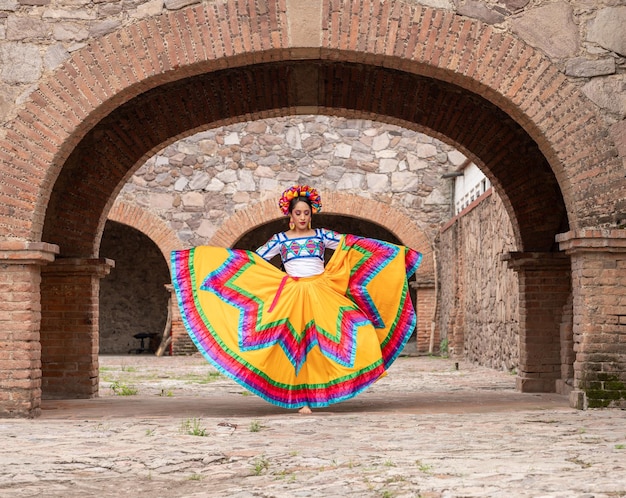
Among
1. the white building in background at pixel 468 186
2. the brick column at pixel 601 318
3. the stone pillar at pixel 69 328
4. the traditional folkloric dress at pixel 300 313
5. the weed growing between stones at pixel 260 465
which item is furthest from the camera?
the white building in background at pixel 468 186

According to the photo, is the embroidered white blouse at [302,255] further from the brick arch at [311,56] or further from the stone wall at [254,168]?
the stone wall at [254,168]

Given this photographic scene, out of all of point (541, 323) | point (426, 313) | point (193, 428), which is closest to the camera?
point (193, 428)

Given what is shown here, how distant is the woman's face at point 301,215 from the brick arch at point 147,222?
10823 mm

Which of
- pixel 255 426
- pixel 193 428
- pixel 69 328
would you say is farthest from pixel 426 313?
pixel 193 428

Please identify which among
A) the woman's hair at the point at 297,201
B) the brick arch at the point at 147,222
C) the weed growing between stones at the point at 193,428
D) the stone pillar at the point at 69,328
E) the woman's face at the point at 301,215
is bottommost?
the weed growing between stones at the point at 193,428

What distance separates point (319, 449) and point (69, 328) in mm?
4740

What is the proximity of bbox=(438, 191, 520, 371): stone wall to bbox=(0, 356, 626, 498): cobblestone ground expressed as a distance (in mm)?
4062

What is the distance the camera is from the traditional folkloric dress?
775cm

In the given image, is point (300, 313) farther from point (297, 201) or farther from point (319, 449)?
point (319, 449)

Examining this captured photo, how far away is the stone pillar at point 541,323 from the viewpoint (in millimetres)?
9922

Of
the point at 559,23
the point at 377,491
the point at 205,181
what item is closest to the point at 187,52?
the point at 559,23

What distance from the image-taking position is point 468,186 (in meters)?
17.4

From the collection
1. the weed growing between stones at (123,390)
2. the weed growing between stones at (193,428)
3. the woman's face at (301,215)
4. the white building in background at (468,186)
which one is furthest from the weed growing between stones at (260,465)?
the white building in background at (468,186)

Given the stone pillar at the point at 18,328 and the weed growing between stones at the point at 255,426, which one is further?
the stone pillar at the point at 18,328
